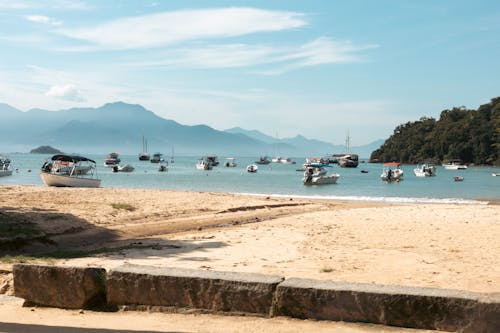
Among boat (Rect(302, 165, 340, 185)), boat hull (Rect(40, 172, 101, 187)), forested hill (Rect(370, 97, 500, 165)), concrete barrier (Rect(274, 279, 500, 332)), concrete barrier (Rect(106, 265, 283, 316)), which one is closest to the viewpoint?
concrete barrier (Rect(274, 279, 500, 332))

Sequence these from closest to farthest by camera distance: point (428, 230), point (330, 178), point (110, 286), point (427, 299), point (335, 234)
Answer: point (427, 299)
point (110, 286)
point (335, 234)
point (428, 230)
point (330, 178)

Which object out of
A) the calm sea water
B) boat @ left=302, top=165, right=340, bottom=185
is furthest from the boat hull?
boat @ left=302, top=165, right=340, bottom=185

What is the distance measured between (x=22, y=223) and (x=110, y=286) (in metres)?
11.5

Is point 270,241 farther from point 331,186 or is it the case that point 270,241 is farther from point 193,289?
point 331,186

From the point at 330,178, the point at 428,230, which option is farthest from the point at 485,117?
the point at 428,230

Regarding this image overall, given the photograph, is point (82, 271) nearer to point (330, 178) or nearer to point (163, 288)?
point (163, 288)

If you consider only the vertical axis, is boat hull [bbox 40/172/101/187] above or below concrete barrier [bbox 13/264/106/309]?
below

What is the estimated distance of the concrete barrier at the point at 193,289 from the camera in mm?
6098

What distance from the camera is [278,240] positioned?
14.5 metres

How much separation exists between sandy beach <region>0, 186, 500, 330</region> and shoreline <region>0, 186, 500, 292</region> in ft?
0.09

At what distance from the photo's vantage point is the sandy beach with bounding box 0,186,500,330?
383 inches

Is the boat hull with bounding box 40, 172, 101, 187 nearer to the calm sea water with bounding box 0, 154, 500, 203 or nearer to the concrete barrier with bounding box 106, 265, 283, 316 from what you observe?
the calm sea water with bounding box 0, 154, 500, 203

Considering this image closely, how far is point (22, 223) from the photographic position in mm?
16672

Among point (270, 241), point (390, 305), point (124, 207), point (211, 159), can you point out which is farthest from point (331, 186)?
point (211, 159)
